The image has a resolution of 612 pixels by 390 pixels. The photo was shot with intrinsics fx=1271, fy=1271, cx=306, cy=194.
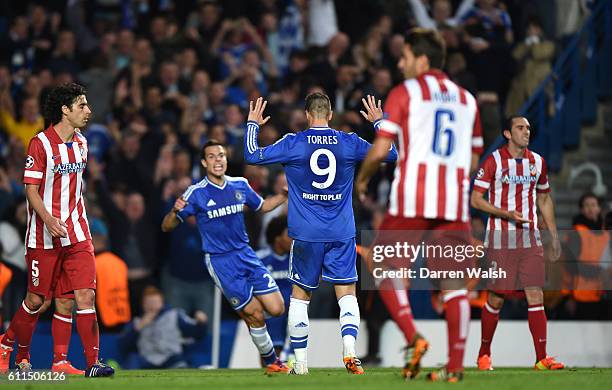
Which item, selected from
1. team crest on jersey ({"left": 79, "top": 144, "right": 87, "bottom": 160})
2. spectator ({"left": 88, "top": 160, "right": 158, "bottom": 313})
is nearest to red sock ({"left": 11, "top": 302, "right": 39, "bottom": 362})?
team crest on jersey ({"left": 79, "top": 144, "right": 87, "bottom": 160})

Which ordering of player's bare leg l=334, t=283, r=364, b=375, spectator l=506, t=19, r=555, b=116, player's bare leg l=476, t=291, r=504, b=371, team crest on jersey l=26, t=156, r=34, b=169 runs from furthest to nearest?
spectator l=506, t=19, r=555, b=116 < player's bare leg l=476, t=291, r=504, b=371 < player's bare leg l=334, t=283, r=364, b=375 < team crest on jersey l=26, t=156, r=34, b=169

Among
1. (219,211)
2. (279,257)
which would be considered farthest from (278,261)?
(219,211)

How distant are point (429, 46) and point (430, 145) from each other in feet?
2.23

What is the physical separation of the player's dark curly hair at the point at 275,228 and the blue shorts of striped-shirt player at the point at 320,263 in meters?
3.11

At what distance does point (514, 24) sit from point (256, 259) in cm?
911

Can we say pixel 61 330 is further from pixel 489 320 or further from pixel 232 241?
pixel 489 320

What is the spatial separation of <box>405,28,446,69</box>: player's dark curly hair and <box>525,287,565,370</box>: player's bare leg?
11.7 ft

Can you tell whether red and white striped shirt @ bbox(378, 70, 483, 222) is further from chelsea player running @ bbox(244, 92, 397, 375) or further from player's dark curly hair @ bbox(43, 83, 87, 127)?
player's dark curly hair @ bbox(43, 83, 87, 127)

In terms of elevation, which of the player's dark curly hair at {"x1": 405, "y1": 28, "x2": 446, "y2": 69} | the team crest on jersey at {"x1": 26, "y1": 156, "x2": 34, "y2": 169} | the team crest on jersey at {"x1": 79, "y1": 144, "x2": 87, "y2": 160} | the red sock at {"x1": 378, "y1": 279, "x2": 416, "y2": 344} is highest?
the player's dark curly hair at {"x1": 405, "y1": 28, "x2": 446, "y2": 69}

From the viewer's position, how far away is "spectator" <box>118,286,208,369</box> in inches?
593

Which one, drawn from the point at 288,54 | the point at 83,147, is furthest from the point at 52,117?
the point at 288,54

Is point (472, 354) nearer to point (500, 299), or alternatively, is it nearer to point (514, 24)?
point (500, 299)

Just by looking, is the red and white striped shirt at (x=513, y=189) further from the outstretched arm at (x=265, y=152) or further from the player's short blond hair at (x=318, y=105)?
the outstretched arm at (x=265, y=152)

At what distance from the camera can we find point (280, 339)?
45.8ft
